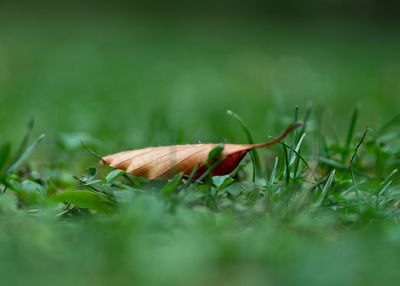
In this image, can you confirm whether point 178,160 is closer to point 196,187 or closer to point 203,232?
point 196,187

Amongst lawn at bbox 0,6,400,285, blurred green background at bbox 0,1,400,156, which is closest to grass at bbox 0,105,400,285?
lawn at bbox 0,6,400,285

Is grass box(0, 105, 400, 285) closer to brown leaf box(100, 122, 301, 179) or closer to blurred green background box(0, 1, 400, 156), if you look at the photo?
brown leaf box(100, 122, 301, 179)

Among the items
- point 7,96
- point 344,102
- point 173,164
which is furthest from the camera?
point 344,102

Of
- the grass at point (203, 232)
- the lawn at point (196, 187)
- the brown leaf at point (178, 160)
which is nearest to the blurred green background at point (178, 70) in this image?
the lawn at point (196, 187)

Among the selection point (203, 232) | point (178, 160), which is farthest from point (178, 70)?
point (203, 232)

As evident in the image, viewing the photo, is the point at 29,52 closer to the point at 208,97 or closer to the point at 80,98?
the point at 80,98

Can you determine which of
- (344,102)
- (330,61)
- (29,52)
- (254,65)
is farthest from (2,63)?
(330,61)
